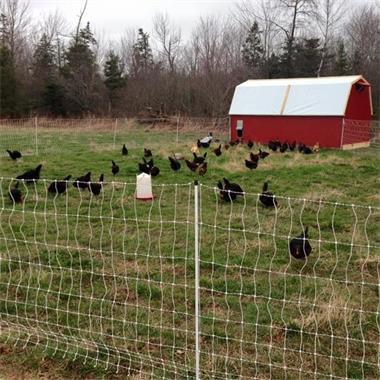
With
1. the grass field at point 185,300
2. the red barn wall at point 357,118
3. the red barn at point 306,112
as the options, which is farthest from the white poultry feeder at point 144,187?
the red barn wall at point 357,118

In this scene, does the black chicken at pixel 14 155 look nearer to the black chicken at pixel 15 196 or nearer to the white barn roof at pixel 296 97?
the black chicken at pixel 15 196

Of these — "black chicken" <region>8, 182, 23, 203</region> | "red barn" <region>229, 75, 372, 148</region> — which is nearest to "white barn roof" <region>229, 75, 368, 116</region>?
"red barn" <region>229, 75, 372, 148</region>

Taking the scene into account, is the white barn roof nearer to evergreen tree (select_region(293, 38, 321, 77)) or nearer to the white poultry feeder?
the white poultry feeder

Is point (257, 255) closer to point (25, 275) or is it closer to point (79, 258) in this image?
point (79, 258)

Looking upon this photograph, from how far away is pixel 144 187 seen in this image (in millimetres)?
7812


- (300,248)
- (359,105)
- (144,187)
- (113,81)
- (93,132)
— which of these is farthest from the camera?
(113,81)

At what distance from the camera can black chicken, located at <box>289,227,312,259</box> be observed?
4.98m

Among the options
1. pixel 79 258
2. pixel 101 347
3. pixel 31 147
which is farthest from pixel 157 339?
pixel 31 147

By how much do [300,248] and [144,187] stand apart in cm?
357

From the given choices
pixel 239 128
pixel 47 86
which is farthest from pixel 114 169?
pixel 47 86

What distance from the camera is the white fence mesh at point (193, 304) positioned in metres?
3.28

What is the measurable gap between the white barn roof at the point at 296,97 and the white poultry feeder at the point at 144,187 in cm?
1182

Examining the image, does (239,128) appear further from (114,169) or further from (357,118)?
(114,169)

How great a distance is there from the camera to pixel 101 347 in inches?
134
